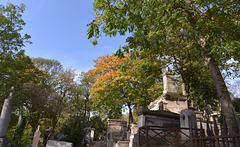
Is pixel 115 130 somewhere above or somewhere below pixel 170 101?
below

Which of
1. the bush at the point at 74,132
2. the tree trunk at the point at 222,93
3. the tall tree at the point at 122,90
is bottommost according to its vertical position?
the bush at the point at 74,132

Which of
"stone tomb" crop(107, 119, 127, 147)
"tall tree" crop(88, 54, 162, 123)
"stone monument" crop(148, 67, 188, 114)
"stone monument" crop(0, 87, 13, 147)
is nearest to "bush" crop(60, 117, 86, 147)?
"tall tree" crop(88, 54, 162, 123)

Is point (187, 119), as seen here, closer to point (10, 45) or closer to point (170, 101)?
point (170, 101)

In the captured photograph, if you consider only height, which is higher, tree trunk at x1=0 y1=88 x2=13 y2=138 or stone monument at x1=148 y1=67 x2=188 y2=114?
stone monument at x1=148 y1=67 x2=188 y2=114

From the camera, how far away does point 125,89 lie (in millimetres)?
19484

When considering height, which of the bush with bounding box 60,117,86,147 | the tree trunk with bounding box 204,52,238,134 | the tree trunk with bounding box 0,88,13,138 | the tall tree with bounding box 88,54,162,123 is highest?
the tall tree with bounding box 88,54,162,123

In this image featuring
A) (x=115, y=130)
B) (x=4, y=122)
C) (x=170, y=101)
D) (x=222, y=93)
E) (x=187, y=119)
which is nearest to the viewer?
(x=222, y=93)

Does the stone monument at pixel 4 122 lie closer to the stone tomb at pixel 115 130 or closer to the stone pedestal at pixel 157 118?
the stone tomb at pixel 115 130

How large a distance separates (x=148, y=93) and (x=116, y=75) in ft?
16.0

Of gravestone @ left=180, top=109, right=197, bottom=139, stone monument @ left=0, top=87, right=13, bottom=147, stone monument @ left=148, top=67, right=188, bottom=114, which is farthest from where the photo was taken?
stone monument @ left=148, top=67, right=188, bottom=114

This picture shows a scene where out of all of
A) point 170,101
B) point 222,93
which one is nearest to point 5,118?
point 170,101

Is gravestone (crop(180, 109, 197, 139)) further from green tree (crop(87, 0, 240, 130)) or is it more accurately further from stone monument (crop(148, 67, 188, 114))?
stone monument (crop(148, 67, 188, 114))

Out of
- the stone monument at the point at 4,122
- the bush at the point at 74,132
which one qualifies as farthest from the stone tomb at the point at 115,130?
the stone monument at the point at 4,122

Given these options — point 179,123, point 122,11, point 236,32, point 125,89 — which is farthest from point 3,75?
point 236,32
